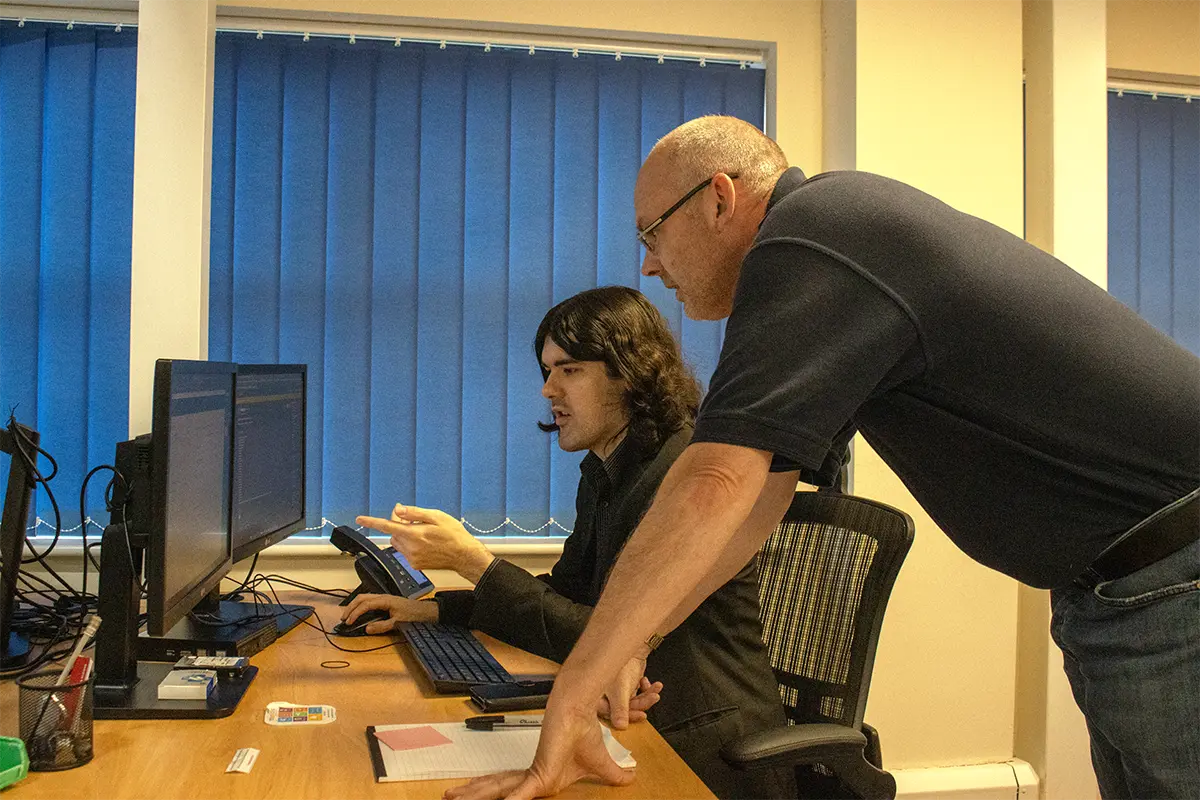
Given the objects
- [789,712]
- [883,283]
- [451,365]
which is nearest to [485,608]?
[789,712]

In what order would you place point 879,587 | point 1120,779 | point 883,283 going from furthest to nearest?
point 879,587
point 1120,779
point 883,283

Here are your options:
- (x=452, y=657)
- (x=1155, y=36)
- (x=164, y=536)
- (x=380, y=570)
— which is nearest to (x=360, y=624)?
(x=380, y=570)

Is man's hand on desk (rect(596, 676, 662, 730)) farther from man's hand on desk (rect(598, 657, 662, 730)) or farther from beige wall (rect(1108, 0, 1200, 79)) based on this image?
beige wall (rect(1108, 0, 1200, 79))

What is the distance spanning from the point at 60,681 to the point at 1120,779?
4.30 ft

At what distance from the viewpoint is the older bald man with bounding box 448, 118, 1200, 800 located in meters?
1.05

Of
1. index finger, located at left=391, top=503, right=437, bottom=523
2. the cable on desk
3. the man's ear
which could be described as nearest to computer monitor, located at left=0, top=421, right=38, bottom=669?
the cable on desk

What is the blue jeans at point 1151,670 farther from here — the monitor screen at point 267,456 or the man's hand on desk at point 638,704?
the monitor screen at point 267,456

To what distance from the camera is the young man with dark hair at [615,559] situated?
5.27 ft

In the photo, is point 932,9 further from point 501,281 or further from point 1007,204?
point 501,281

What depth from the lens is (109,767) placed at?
112 centimetres

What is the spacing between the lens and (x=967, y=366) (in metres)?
1.15

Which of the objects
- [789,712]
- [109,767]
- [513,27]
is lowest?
[789,712]

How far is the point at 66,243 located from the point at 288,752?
7.42ft

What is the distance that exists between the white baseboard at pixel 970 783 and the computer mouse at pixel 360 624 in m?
1.68
